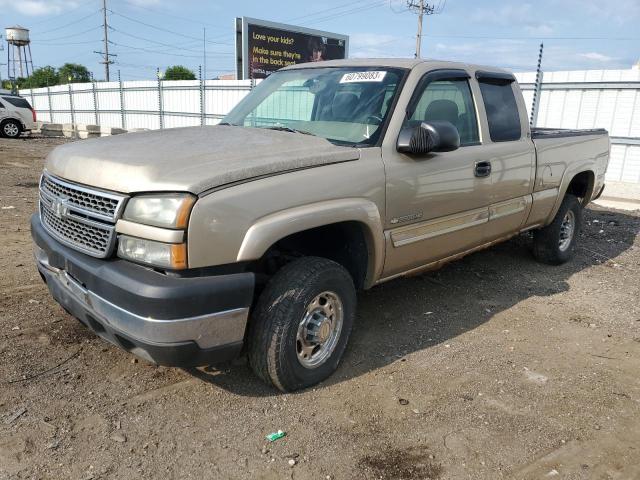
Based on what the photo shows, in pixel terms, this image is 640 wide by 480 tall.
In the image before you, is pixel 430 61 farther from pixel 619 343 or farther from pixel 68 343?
pixel 68 343

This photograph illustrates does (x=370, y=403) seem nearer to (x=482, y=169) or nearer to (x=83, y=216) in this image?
(x=83, y=216)

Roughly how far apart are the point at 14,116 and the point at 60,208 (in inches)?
824

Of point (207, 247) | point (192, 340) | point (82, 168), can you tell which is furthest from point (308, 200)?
point (82, 168)

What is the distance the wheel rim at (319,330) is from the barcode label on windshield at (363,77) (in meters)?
1.56

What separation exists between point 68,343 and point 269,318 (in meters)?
1.65

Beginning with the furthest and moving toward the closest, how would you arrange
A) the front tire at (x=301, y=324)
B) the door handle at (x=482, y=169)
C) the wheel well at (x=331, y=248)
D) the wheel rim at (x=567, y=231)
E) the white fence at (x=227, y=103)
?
the white fence at (x=227, y=103), the wheel rim at (x=567, y=231), the door handle at (x=482, y=169), the wheel well at (x=331, y=248), the front tire at (x=301, y=324)

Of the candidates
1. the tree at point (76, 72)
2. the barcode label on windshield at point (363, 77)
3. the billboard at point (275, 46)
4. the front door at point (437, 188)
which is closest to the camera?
the front door at point (437, 188)

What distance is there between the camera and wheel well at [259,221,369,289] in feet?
10.8

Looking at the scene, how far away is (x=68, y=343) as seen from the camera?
3619 mm

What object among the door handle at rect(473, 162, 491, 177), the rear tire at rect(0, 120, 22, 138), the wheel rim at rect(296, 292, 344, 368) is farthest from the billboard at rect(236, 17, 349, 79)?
the wheel rim at rect(296, 292, 344, 368)

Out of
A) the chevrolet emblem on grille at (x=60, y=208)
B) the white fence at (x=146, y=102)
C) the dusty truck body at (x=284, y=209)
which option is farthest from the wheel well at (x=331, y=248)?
the white fence at (x=146, y=102)

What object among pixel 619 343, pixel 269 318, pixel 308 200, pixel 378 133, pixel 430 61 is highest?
pixel 430 61

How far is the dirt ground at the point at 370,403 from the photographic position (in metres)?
2.59

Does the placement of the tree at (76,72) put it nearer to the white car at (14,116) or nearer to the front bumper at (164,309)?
the white car at (14,116)
